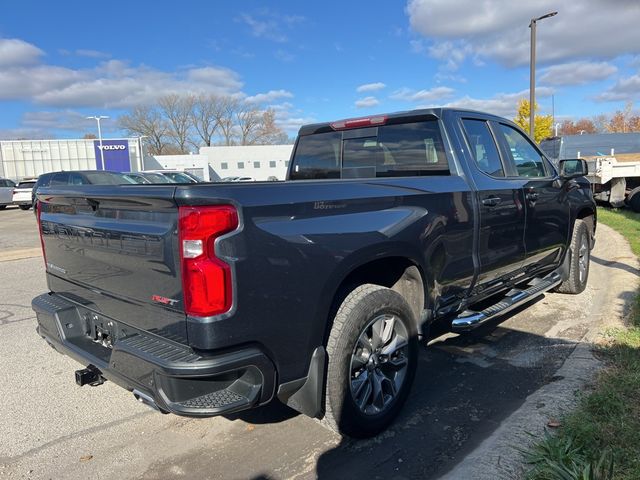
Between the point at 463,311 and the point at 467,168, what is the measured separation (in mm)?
1110

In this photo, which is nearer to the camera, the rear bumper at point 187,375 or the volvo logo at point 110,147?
the rear bumper at point 187,375

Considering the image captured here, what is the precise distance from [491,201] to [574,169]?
→ 1.94m

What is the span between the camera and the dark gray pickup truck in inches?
87.8

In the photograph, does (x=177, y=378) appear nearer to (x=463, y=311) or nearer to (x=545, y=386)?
(x=463, y=311)

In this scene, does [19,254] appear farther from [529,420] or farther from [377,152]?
[529,420]

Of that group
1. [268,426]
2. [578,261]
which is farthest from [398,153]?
[578,261]

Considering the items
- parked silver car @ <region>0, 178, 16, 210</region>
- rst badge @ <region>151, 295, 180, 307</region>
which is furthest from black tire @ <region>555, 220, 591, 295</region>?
parked silver car @ <region>0, 178, 16, 210</region>

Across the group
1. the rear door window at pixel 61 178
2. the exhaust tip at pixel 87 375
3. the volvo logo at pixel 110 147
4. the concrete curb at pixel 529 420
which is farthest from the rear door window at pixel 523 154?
the volvo logo at pixel 110 147

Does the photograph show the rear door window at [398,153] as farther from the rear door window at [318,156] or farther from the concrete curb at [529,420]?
the concrete curb at [529,420]

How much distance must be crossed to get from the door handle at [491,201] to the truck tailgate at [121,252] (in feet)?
8.05

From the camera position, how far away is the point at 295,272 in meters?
2.42

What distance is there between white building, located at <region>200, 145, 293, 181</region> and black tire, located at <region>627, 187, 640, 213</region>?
149 feet

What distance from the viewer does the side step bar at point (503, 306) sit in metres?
3.63

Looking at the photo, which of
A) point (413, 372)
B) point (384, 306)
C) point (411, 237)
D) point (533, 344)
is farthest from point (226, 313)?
point (533, 344)
